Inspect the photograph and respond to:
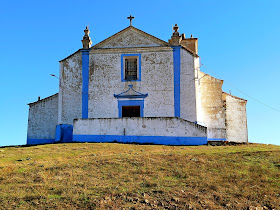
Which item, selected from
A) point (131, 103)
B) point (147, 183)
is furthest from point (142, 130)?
point (147, 183)

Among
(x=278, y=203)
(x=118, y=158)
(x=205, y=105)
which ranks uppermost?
(x=205, y=105)

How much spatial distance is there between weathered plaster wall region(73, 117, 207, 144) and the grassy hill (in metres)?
5.66

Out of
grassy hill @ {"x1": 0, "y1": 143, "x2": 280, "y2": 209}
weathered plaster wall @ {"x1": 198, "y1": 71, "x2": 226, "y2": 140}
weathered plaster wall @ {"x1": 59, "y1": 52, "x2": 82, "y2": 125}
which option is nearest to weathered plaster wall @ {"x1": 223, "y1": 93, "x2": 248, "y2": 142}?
weathered plaster wall @ {"x1": 198, "y1": 71, "x2": 226, "y2": 140}

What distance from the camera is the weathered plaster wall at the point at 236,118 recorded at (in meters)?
22.1

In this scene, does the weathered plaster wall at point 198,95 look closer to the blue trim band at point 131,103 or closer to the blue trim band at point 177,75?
the blue trim band at point 177,75

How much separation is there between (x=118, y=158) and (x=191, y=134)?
6.96 metres

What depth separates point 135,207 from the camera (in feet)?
22.2

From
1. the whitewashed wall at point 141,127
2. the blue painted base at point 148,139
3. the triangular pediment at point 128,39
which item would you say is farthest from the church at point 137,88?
the blue painted base at point 148,139

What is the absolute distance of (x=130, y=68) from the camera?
858 inches

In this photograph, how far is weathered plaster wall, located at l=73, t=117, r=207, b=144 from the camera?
666 inches

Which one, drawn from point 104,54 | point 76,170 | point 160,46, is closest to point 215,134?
point 160,46

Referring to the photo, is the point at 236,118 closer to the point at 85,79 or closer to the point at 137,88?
the point at 137,88

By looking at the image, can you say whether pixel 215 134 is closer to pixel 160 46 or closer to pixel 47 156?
pixel 160 46

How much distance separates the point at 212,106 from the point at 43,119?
38.9 feet
